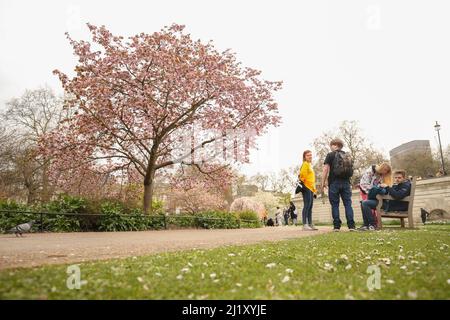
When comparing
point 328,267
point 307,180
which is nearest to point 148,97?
point 307,180

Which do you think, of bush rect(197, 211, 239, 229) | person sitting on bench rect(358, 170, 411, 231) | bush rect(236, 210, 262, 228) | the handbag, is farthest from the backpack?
bush rect(236, 210, 262, 228)

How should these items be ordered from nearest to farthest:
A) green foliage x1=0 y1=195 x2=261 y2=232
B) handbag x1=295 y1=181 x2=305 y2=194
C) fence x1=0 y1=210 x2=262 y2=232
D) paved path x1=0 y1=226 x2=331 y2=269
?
paved path x1=0 y1=226 x2=331 y2=269
handbag x1=295 y1=181 x2=305 y2=194
fence x1=0 y1=210 x2=262 y2=232
green foliage x1=0 y1=195 x2=261 y2=232

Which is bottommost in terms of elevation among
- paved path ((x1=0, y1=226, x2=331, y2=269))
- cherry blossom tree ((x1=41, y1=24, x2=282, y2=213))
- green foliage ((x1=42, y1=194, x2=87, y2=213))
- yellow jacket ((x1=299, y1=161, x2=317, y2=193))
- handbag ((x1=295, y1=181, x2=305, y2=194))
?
paved path ((x1=0, y1=226, x2=331, y2=269))

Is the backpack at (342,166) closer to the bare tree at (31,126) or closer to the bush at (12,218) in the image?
the bush at (12,218)

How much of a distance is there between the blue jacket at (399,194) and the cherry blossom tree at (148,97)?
10.9 meters

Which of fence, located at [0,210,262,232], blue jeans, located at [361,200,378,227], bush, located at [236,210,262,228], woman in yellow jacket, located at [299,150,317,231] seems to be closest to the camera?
blue jeans, located at [361,200,378,227]

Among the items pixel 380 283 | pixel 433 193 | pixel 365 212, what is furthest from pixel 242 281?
pixel 433 193

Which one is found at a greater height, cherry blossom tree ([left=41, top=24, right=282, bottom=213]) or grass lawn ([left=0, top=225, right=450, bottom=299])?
cherry blossom tree ([left=41, top=24, right=282, bottom=213])

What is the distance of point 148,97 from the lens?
17.4m

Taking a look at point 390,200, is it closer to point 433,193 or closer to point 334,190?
point 334,190

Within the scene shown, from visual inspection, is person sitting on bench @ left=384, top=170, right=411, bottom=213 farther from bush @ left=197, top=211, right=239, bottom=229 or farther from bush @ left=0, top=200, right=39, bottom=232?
bush @ left=0, top=200, right=39, bottom=232

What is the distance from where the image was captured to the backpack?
1005cm

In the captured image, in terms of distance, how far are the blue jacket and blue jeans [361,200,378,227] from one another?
1.83ft

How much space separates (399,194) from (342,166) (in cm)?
217
